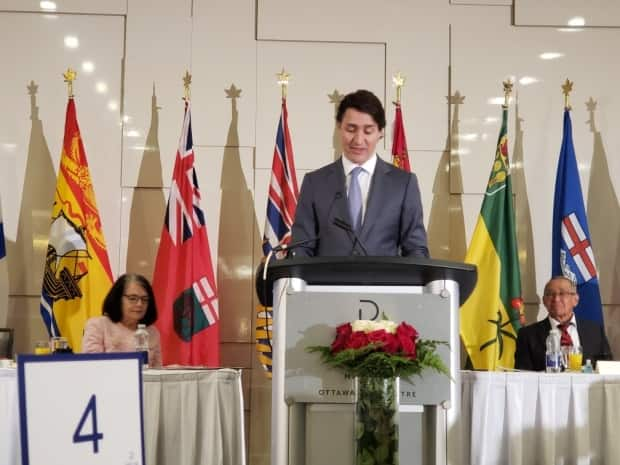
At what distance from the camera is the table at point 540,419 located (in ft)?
10.2

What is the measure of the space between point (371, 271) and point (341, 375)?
0.92ft

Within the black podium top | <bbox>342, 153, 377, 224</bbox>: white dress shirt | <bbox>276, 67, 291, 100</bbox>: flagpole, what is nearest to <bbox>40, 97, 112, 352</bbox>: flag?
<bbox>276, 67, 291, 100</bbox>: flagpole

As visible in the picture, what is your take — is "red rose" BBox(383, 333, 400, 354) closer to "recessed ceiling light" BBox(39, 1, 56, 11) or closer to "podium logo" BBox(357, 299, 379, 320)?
"podium logo" BBox(357, 299, 379, 320)

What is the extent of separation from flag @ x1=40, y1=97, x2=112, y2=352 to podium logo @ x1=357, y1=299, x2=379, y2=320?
145 inches

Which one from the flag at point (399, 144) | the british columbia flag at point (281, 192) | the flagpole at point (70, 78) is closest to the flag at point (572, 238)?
the flag at point (399, 144)

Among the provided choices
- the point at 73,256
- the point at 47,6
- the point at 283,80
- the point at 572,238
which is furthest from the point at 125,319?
the point at 572,238

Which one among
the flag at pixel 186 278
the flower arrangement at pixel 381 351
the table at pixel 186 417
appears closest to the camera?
the flower arrangement at pixel 381 351

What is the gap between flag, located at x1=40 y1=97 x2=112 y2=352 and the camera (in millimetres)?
5637

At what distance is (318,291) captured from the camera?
2316 mm

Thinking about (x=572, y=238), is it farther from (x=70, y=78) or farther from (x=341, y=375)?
(x=341, y=375)

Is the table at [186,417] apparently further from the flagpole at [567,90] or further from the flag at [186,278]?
the flagpole at [567,90]

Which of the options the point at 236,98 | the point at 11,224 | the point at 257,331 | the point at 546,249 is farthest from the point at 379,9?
the point at 11,224

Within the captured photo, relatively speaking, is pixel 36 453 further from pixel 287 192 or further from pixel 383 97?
pixel 383 97

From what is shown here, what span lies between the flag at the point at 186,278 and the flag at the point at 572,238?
2303 mm
